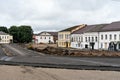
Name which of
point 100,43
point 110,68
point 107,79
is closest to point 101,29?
point 100,43

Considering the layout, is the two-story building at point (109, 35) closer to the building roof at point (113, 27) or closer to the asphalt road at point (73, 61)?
the building roof at point (113, 27)

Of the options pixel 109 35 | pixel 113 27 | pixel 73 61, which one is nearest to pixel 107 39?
pixel 109 35

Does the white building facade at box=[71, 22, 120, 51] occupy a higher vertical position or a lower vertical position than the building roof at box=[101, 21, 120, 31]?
lower

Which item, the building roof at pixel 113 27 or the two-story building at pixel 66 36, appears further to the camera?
the two-story building at pixel 66 36

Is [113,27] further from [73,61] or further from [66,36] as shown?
[73,61]

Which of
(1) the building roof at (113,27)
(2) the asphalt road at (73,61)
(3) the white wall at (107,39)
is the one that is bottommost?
(2) the asphalt road at (73,61)

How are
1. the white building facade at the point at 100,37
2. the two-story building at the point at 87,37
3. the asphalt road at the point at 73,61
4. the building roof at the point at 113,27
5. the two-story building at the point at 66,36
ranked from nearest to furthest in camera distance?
the asphalt road at the point at 73,61 → the white building facade at the point at 100,37 → the building roof at the point at 113,27 → the two-story building at the point at 87,37 → the two-story building at the point at 66,36

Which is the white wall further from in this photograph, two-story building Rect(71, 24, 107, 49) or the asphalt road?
the asphalt road

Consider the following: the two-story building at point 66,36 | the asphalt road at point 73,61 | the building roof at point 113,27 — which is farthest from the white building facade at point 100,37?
the asphalt road at point 73,61

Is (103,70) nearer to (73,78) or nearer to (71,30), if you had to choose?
(73,78)

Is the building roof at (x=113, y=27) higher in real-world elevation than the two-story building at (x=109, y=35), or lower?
higher

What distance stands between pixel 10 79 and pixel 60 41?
120m

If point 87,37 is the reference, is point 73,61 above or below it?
below

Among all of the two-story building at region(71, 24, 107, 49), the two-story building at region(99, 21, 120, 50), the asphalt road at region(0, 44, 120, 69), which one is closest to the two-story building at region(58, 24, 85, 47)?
the two-story building at region(71, 24, 107, 49)
